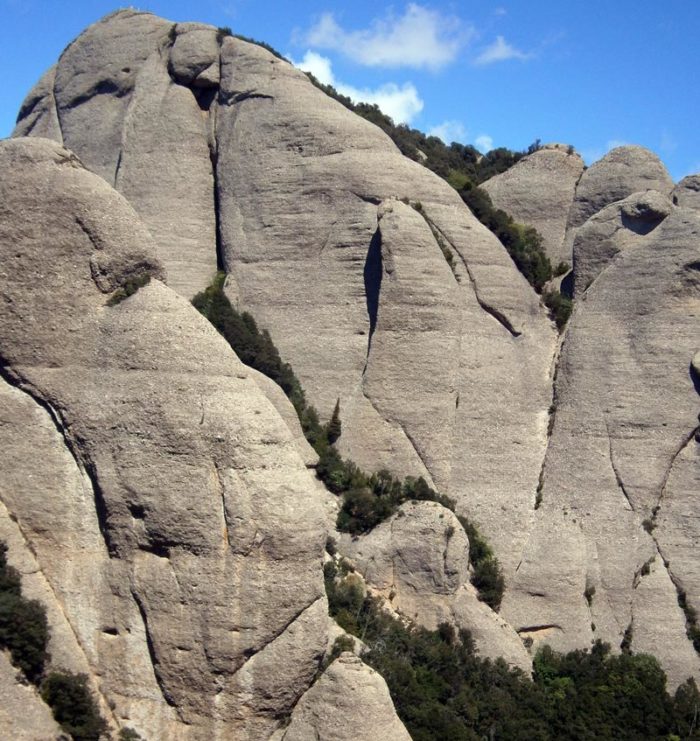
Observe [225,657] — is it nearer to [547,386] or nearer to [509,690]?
[509,690]

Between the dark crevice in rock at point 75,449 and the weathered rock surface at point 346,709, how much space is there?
16.1ft

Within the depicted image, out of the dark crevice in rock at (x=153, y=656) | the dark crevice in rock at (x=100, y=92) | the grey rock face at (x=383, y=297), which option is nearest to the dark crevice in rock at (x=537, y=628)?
the grey rock face at (x=383, y=297)

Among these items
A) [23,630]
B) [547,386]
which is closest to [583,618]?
[547,386]

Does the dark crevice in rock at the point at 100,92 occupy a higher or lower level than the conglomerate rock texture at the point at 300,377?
higher

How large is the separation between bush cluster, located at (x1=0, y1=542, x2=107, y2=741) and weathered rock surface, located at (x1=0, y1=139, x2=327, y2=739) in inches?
19.3

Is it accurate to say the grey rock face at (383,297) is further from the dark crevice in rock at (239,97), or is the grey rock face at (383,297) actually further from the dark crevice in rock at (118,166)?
the dark crevice in rock at (118,166)

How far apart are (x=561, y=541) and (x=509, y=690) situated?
14.5 feet

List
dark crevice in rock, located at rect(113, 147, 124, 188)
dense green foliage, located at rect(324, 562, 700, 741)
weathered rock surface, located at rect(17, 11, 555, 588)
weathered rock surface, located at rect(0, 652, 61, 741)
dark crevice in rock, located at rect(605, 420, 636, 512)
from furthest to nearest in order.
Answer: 1. dark crevice in rock, located at rect(113, 147, 124, 188)
2. weathered rock surface, located at rect(17, 11, 555, 588)
3. dark crevice in rock, located at rect(605, 420, 636, 512)
4. dense green foliage, located at rect(324, 562, 700, 741)
5. weathered rock surface, located at rect(0, 652, 61, 741)

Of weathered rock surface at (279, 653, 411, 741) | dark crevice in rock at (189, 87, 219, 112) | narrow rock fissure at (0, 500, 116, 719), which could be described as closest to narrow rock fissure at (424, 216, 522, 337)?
dark crevice in rock at (189, 87, 219, 112)

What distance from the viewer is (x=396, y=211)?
3247 centimetres

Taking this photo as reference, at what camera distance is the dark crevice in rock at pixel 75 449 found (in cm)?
2333

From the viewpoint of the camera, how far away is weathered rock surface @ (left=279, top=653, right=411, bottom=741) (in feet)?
72.8

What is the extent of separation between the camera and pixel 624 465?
1202 inches

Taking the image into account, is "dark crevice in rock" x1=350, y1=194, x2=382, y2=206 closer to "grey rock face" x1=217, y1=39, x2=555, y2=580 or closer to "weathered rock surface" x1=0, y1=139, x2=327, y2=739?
"grey rock face" x1=217, y1=39, x2=555, y2=580
